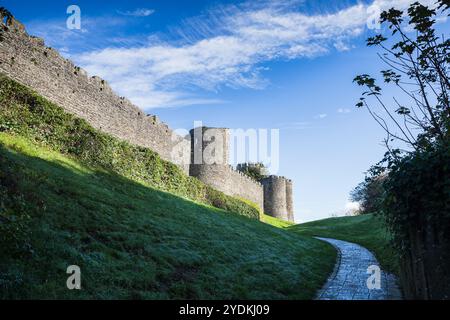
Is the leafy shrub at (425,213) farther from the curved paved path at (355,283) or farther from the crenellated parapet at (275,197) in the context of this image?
the crenellated parapet at (275,197)

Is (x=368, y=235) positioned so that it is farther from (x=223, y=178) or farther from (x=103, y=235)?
(x=103, y=235)

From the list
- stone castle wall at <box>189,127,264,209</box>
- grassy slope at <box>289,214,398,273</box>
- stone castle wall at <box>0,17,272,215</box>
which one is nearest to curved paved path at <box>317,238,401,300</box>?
grassy slope at <box>289,214,398,273</box>

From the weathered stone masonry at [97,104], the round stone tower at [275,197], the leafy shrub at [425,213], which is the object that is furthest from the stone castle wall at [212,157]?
the leafy shrub at [425,213]

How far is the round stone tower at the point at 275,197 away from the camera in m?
55.0

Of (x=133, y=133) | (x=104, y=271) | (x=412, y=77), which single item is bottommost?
(x=104, y=271)

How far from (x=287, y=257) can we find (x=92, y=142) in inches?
424

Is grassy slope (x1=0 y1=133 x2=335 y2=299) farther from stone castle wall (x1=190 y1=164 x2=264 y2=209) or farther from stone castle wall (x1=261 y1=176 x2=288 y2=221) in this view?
stone castle wall (x1=261 y1=176 x2=288 y2=221)

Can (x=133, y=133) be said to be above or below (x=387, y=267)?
above

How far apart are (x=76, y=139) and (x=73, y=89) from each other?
349cm

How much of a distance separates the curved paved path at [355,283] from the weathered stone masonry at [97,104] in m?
9.84

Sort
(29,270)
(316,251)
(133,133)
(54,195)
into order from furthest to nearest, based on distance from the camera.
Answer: (133,133) < (316,251) < (54,195) < (29,270)

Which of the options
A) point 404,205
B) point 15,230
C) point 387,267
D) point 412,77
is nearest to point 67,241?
point 15,230
